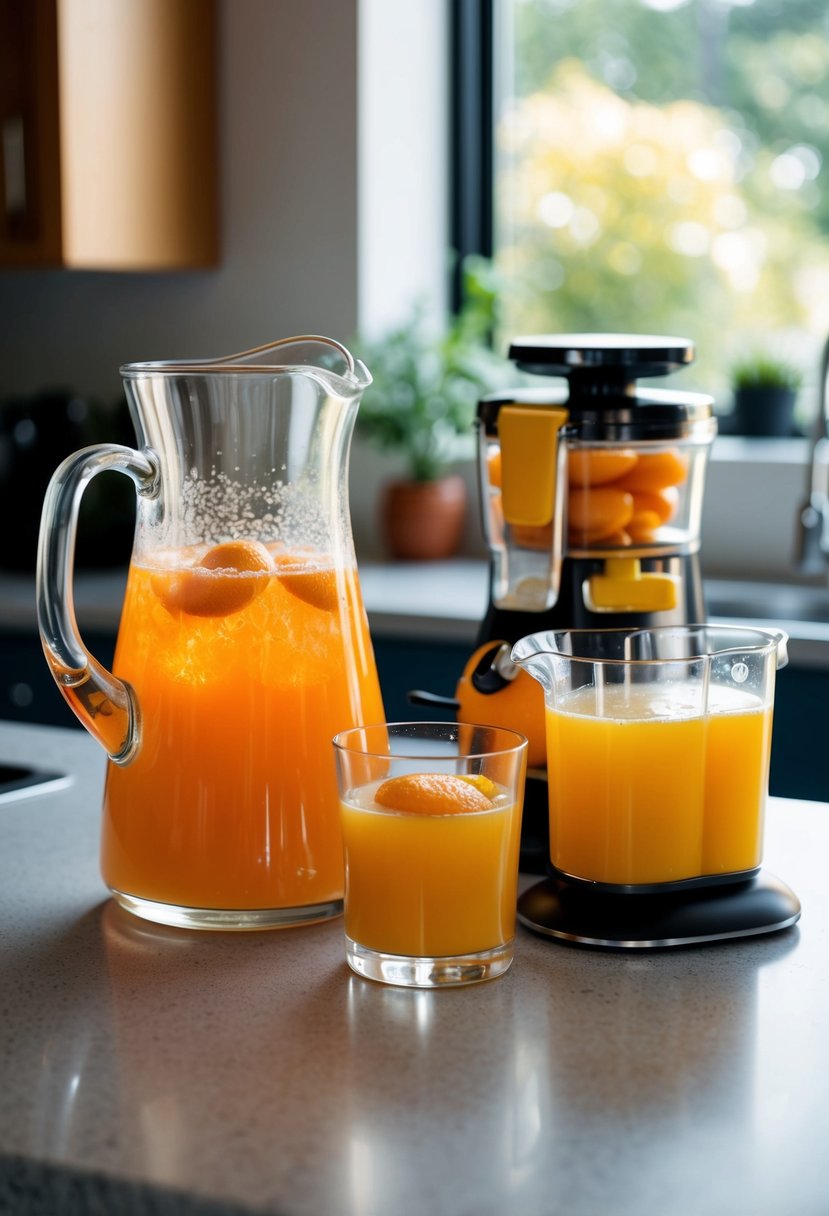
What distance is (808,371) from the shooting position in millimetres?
2883

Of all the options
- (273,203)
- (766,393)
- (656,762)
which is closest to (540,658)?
(656,762)

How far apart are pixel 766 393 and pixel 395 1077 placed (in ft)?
7.87

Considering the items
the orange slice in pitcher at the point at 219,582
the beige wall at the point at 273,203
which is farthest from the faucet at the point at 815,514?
the orange slice in pitcher at the point at 219,582

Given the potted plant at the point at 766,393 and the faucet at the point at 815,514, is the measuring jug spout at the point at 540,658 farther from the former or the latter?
the potted plant at the point at 766,393

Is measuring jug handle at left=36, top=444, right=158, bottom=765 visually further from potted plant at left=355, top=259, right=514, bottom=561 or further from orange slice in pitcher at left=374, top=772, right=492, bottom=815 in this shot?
potted plant at left=355, top=259, right=514, bottom=561

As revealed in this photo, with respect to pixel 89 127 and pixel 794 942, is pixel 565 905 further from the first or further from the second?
pixel 89 127

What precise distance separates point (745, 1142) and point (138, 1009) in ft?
0.97

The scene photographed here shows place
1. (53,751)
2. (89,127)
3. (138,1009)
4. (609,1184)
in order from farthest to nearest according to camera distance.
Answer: (89,127), (53,751), (138,1009), (609,1184)

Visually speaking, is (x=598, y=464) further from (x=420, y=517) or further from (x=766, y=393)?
(x=766, y=393)

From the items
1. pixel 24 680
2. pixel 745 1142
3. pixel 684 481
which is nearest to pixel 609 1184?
pixel 745 1142

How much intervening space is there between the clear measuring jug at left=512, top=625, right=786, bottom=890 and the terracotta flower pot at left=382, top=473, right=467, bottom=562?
201 cm

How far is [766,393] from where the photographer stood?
9.33 feet

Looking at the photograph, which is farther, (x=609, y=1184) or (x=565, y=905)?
(x=565, y=905)

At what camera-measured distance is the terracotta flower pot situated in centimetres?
282
